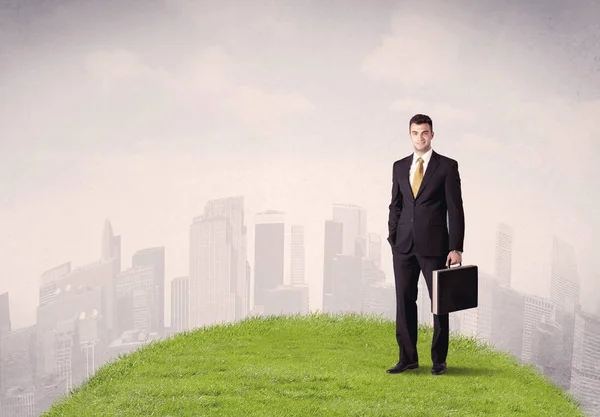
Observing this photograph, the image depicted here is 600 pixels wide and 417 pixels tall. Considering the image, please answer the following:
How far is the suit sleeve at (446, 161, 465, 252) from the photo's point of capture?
5234mm

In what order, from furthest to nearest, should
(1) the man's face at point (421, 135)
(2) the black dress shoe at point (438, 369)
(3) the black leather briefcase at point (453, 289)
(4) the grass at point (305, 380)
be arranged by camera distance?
(2) the black dress shoe at point (438, 369)
(1) the man's face at point (421, 135)
(4) the grass at point (305, 380)
(3) the black leather briefcase at point (453, 289)

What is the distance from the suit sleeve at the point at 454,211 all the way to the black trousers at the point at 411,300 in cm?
16

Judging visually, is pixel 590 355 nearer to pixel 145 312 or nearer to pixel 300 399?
pixel 300 399

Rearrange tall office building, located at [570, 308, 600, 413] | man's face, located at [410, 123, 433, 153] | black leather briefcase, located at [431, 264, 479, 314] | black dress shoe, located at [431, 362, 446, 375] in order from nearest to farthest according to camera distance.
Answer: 1. black leather briefcase, located at [431, 264, 479, 314]
2. man's face, located at [410, 123, 433, 153]
3. black dress shoe, located at [431, 362, 446, 375]
4. tall office building, located at [570, 308, 600, 413]

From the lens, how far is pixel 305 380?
5688mm

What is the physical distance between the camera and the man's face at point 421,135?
17.5ft

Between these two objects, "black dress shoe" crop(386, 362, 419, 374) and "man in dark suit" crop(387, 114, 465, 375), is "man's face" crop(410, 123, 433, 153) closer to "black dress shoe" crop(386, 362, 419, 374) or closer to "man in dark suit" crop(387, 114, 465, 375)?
"man in dark suit" crop(387, 114, 465, 375)

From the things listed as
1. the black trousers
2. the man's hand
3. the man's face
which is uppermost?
the man's face

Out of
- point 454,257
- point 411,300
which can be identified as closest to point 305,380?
point 411,300

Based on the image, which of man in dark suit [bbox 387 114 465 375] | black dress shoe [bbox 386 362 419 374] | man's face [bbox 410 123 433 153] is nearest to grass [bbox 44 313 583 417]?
black dress shoe [bbox 386 362 419 374]

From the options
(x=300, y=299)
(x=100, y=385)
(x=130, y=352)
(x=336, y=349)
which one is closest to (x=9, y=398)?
(x=130, y=352)

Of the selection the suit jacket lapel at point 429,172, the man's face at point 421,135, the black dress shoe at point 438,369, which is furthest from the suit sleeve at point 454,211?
the black dress shoe at point 438,369

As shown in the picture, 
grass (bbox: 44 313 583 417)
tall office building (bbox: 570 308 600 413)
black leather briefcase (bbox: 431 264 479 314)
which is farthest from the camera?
tall office building (bbox: 570 308 600 413)

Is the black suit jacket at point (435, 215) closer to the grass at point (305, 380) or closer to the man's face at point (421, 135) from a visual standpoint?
the man's face at point (421, 135)
